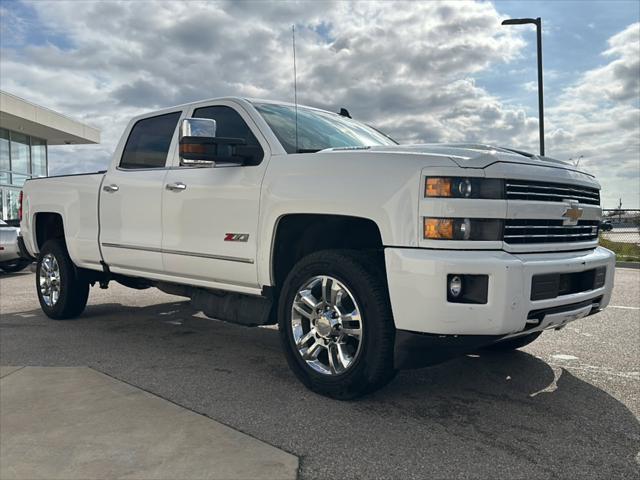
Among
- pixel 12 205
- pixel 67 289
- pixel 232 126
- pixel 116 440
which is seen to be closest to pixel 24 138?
pixel 12 205

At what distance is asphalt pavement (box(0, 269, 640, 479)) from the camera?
280cm

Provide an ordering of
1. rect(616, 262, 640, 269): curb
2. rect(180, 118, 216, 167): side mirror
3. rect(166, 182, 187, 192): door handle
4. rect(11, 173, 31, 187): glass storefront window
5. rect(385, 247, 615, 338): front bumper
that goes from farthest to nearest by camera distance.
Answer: rect(11, 173, 31, 187): glass storefront window → rect(616, 262, 640, 269): curb → rect(166, 182, 187, 192): door handle → rect(180, 118, 216, 167): side mirror → rect(385, 247, 615, 338): front bumper

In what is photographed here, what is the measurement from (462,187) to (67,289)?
469 cm

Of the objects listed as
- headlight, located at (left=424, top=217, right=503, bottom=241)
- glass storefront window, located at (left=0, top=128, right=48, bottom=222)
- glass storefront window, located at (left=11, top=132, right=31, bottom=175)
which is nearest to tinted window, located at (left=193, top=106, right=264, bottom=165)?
headlight, located at (left=424, top=217, right=503, bottom=241)

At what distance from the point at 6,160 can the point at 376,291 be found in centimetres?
2700

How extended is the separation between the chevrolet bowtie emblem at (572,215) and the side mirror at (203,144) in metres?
2.15

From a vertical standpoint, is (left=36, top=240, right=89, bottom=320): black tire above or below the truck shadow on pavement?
above

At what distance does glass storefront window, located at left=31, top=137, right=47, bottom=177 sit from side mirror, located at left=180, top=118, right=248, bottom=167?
27559mm

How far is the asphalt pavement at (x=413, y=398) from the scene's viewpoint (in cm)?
280

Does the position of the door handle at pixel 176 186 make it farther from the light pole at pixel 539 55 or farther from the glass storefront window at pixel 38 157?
the glass storefront window at pixel 38 157

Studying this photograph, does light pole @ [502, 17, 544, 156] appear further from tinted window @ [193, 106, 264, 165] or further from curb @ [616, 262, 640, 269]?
tinted window @ [193, 106, 264, 165]

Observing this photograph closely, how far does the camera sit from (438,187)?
315 centimetres

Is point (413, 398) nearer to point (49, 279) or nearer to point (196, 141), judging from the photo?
point (196, 141)

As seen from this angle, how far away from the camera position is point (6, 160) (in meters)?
26.1
